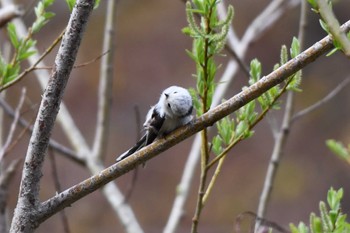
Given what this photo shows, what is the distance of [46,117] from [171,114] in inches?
6.5

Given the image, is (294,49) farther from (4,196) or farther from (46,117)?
(4,196)

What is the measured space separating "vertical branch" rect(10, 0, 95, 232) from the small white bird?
0.35ft

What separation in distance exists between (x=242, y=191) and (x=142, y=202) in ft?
1.98

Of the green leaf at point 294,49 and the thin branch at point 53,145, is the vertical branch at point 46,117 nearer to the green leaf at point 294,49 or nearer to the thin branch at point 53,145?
the green leaf at point 294,49

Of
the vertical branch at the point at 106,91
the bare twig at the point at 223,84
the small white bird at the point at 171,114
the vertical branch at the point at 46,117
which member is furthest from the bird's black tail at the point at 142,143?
the vertical branch at the point at 106,91

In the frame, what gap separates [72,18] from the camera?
30.7 inches

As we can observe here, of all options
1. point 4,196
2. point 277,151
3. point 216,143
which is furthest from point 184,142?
point 216,143

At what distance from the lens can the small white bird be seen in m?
0.85

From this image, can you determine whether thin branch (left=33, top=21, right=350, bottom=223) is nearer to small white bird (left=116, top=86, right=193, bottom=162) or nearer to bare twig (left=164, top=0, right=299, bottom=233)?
small white bird (left=116, top=86, right=193, bottom=162)

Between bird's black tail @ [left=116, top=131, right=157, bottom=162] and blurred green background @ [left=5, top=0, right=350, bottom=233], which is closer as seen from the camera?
bird's black tail @ [left=116, top=131, right=157, bottom=162]

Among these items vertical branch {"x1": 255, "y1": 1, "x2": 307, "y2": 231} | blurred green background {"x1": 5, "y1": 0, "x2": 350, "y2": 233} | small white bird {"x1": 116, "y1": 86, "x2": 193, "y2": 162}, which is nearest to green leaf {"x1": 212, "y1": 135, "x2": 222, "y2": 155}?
small white bird {"x1": 116, "y1": 86, "x2": 193, "y2": 162}

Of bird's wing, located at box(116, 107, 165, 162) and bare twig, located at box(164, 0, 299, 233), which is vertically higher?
bare twig, located at box(164, 0, 299, 233)

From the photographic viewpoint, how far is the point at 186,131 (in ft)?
2.73

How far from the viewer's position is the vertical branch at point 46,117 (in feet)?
2.55
